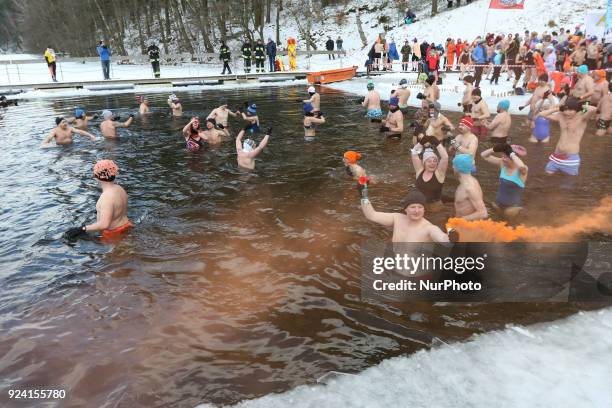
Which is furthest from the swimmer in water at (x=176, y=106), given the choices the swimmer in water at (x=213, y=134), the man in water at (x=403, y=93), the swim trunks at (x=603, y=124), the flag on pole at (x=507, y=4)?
the swim trunks at (x=603, y=124)

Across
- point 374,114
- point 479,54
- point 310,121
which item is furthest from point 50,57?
point 479,54

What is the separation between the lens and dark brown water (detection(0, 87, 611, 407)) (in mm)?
4191

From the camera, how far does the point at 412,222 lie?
191 inches

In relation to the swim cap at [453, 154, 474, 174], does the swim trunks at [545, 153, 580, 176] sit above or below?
below

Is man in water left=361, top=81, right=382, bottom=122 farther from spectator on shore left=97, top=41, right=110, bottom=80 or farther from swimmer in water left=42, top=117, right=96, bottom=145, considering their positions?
spectator on shore left=97, top=41, right=110, bottom=80

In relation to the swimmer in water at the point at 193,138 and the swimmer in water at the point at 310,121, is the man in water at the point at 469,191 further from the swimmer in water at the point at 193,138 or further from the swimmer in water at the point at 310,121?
the swimmer in water at the point at 193,138

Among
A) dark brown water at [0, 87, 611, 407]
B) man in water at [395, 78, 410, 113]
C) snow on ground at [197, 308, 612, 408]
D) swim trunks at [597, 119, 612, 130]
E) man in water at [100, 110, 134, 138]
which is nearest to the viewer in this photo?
snow on ground at [197, 308, 612, 408]

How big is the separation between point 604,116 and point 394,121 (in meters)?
5.41

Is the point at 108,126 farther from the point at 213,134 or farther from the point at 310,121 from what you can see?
the point at 310,121

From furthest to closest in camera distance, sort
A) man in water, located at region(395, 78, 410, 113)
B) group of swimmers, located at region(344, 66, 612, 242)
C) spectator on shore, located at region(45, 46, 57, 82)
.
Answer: spectator on shore, located at region(45, 46, 57, 82) < man in water, located at region(395, 78, 410, 113) < group of swimmers, located at region(344, 66, 612, 242)

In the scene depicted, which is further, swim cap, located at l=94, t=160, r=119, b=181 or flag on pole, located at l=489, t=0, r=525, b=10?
flag on pole, located at l=489, t=0, r=525, b=10

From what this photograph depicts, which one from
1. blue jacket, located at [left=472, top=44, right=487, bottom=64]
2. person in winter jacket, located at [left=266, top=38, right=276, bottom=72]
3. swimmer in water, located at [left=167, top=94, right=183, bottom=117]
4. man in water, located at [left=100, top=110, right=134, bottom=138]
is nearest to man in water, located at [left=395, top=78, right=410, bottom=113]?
blue jacket, located at [left=472, top=44, right=487, bottom=64]

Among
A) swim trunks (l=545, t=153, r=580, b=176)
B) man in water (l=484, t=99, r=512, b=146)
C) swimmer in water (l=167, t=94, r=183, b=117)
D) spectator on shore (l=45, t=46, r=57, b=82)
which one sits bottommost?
swim trunks (l=545, t=153, r=580, b=176)

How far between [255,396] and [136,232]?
4097 mm
